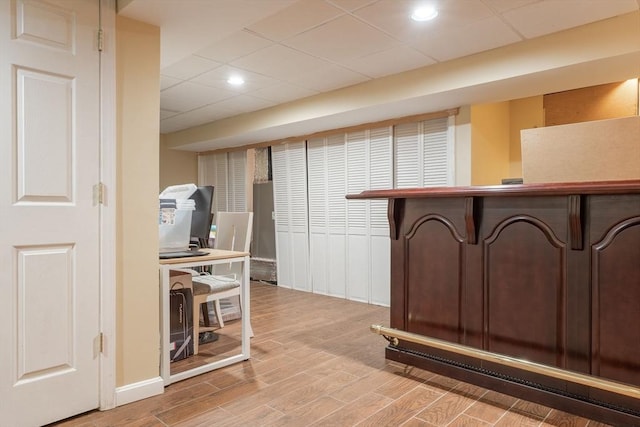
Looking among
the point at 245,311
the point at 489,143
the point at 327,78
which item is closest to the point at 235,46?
the point at 327,78

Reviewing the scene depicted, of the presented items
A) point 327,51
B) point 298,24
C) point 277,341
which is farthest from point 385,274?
point 298,24

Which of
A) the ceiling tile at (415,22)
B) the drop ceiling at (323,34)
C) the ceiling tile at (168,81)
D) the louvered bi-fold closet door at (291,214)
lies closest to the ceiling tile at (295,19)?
the drop ceiling at (323,34)

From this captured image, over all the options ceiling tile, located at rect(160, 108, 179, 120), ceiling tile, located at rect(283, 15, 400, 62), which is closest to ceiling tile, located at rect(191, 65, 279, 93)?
ceiling tile, located at rect(283, 15, 400, 62)

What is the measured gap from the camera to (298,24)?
2.86m

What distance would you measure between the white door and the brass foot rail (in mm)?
1848

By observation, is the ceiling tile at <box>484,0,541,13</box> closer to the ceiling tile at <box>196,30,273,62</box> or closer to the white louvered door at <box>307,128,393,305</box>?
the ceiling tile at <box>196,30,273,62</box>

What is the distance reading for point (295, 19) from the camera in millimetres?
2785

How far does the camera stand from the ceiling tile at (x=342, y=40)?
2893mm

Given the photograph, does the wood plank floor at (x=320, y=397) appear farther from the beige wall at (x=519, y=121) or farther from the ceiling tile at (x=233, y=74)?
the beige wall at (x=519, y=121)

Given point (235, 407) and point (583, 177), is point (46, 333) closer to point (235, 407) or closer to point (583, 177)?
point (235, 407)

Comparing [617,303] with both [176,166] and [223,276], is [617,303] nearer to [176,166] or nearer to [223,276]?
[223,276]

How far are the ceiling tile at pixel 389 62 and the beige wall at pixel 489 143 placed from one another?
2.84ft

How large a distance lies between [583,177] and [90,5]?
9.30 ft

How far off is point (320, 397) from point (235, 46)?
266cm
